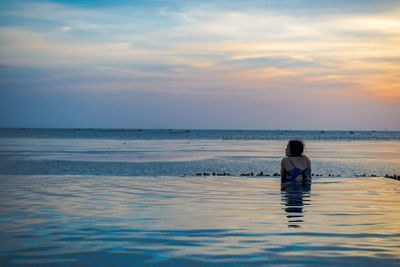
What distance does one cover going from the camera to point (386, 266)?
236 inches

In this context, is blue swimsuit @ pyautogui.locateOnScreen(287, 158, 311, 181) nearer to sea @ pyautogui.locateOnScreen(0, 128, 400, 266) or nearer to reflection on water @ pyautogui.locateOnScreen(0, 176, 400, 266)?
sea @ pyautogui.locateOnScreen(0, 128, 400, 266)

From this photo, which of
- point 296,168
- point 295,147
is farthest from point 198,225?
point 296,168

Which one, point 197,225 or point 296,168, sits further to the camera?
point 296,168

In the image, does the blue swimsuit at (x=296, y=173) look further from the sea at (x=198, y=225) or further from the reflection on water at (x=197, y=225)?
the reflection on water at (x=197, y=225)

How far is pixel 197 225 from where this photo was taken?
860cm

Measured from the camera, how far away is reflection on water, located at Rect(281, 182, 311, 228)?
30.2 feet

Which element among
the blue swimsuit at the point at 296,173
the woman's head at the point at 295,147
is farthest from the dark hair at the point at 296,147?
the blue swimsuit at the point at 296,173

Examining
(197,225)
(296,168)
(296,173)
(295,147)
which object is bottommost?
(197,225)

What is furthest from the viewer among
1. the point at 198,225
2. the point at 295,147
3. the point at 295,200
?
the point at 295,147

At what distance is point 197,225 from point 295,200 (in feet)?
14.4

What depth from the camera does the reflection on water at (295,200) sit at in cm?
920

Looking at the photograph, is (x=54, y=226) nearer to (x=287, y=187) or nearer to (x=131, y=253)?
(x=131, y=253)

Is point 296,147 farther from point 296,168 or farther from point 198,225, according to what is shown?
point 198,225

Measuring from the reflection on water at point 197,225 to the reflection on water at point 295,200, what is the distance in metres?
0.03
